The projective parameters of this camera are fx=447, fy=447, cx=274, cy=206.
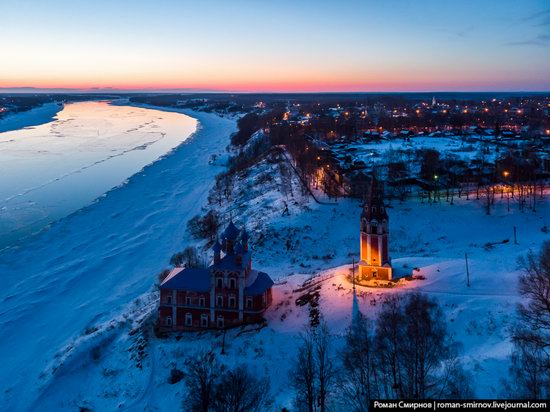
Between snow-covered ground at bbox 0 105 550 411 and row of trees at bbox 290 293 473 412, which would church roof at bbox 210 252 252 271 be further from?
row of trees at bbox 290 293 473 412

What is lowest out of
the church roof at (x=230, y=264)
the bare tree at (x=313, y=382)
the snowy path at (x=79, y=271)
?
the snowy path at (x=79, y=271)

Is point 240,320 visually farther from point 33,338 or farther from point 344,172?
point 344,172

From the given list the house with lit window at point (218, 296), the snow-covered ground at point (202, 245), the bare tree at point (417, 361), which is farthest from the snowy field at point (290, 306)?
the bare tree at point (417, 361)

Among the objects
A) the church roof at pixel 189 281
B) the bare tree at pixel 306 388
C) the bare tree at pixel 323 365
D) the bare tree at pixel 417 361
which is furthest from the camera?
the church roof at pixel 189 281

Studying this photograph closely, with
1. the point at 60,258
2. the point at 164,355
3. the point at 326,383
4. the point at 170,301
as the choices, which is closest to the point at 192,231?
the point at 60,258

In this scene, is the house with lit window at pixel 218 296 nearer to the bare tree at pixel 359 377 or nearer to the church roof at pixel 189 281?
the church roof at pixel 189 281

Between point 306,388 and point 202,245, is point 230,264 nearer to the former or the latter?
point 306,388
